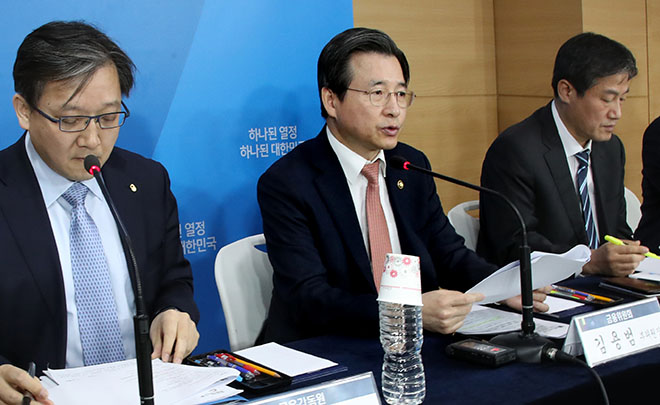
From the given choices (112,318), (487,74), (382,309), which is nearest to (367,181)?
(382,309)

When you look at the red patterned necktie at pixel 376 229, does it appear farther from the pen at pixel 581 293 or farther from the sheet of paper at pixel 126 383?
the sheet of paper at pixel 126 383

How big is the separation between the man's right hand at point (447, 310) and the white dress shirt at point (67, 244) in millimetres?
786

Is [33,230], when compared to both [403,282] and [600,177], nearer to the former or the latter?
[403,282]

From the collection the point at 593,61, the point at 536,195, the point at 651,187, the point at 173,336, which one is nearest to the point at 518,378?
the point at 173,336

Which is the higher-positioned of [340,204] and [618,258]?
[340,204]

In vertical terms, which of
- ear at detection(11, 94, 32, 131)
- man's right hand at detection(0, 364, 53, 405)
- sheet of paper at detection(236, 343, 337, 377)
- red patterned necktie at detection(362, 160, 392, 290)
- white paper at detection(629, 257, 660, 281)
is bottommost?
white paper at detection(629, 257, 660, 281)

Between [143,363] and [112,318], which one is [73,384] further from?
[112,318]

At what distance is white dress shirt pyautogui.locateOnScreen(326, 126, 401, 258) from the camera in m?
2.18

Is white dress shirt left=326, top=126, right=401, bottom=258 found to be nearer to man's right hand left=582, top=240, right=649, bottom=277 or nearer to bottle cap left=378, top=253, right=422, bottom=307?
man's right hand left=582, top=240, right=649, bottom=277

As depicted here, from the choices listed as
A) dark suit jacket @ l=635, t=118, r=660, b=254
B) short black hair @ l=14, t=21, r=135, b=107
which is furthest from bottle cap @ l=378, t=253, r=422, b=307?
dark suit jacket @ l=635, t=118, r=660, b=254

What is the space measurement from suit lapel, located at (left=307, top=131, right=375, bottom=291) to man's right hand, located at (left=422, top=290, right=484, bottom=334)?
1.33ft

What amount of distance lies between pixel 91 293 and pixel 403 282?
0.91m

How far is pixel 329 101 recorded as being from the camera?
2273 mm

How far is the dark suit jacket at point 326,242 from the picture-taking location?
1.95 m
